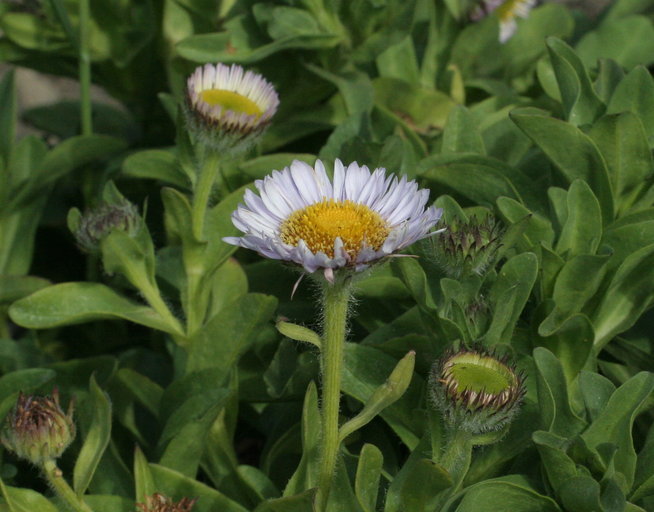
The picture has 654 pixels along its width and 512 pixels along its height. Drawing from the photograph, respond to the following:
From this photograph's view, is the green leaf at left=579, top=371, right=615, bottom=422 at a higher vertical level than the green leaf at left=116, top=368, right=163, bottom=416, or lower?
higher

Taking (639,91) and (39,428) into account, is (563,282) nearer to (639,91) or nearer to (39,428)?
(639,91)


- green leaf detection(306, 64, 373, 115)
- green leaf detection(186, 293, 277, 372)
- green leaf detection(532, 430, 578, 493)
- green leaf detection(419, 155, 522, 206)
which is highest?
green leaf detection(306, 64, 373, 115)

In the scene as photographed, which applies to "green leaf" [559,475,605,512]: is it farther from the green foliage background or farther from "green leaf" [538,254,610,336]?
"green leaf" [538,254,610,336]

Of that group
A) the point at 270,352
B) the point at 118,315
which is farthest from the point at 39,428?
the point at 270,352

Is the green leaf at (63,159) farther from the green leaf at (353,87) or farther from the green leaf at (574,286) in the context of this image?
the green leaf at (574,286)

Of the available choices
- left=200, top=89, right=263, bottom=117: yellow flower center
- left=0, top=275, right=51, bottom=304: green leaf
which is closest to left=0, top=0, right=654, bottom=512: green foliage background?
left=0, top=275, right=51, bottom=304: green leaf

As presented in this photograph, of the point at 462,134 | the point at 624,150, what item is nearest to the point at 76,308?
the point at 462,134

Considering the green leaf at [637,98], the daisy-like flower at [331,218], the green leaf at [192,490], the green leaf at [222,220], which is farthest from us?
the green leaf at [222,220]

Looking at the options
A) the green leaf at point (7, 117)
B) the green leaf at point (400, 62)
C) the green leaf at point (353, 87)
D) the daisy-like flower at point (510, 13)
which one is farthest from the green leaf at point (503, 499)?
the daisy-like flower at point (510, 13)

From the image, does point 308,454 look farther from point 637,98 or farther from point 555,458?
point 637,98
